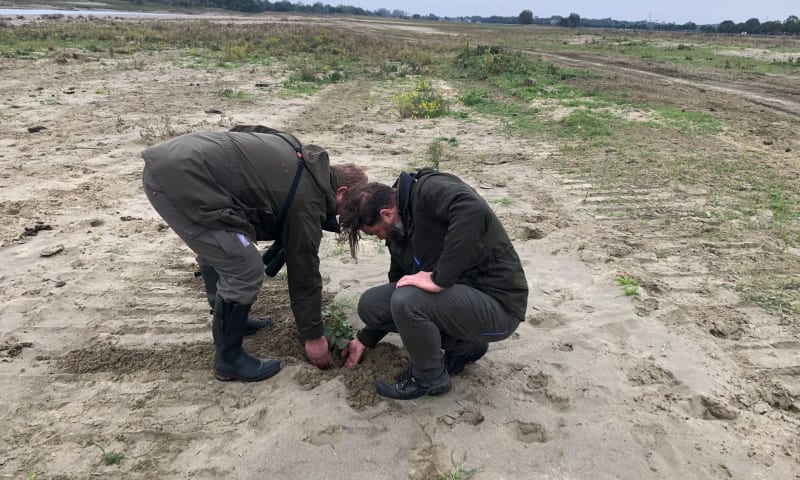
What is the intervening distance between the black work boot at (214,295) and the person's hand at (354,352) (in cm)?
71

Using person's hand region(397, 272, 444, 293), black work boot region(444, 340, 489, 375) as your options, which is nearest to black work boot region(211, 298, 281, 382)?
person's hand region(397, 272, 444, 293)

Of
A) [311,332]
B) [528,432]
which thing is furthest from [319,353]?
[528,432]

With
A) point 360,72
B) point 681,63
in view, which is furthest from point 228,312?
point 681,63

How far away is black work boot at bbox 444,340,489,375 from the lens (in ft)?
9.30

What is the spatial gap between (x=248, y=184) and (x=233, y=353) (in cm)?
107

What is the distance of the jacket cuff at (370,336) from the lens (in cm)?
299

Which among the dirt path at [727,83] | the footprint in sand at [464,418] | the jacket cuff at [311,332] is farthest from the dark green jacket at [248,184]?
the dirt path at [727,83]

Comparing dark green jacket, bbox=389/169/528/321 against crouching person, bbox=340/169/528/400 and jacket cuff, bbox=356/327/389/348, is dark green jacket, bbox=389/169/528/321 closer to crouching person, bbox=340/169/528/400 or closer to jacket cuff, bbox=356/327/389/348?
crouching person, bbox=340/169/528/400

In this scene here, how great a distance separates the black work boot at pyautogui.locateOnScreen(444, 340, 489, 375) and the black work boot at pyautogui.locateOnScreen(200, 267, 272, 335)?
1358mm

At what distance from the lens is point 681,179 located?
6.18 meters

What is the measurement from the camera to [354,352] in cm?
304

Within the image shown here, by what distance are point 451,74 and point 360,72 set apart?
328cm

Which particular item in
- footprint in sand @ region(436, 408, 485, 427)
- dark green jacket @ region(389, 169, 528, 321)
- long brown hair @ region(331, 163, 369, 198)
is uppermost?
long brown hair @ region(331, 163, 369, 198)

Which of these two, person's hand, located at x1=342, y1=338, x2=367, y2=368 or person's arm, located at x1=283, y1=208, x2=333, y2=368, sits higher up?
person's arm, located at x1=283, y1=208, x2=333, y2=368
